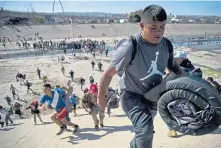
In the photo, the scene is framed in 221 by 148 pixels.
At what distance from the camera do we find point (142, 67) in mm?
3092

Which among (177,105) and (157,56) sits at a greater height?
(157,56)

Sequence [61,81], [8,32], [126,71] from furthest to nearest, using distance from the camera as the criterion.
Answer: [8,32] → [61,81] → [126,71]

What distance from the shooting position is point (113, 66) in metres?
3.11

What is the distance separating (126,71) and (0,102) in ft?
56.7

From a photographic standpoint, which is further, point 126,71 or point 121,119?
point 121,119

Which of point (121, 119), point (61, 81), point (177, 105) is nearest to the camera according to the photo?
point (177, 105)

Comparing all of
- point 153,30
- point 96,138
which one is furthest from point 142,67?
point 96,138

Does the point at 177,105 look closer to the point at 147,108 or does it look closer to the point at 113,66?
the point at 147,108

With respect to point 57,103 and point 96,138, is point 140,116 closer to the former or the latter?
point 96,138

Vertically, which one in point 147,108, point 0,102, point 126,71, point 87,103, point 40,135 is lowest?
point 0,102

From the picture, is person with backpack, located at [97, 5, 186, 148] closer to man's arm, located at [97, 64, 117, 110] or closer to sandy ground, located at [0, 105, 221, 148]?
man's arm, located at [97, 64, 117, 110]

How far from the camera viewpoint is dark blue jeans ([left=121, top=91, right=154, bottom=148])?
10.0 feet

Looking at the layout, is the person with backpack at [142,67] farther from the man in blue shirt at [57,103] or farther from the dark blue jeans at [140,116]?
the man in blue shirt at [57,103]

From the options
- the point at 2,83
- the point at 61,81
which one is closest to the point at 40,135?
the point at 61,81
